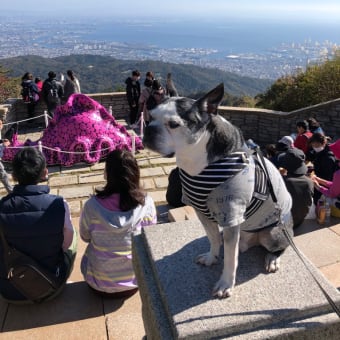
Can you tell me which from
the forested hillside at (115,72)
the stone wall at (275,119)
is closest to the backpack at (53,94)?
the stone wall at (275,119)

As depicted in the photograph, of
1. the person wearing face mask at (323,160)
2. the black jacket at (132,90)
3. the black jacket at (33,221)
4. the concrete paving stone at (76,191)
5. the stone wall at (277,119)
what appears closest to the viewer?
the black jacket at (33,221)

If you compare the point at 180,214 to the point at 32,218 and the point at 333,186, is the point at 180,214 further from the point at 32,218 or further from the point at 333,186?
the point at 32,218

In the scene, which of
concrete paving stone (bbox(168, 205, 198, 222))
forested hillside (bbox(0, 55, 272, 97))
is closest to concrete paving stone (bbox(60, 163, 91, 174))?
concrete paving stone (bbox(168, 205, 198, 222))

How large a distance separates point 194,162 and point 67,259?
227cm

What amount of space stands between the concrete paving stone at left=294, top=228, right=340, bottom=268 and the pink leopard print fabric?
594cm

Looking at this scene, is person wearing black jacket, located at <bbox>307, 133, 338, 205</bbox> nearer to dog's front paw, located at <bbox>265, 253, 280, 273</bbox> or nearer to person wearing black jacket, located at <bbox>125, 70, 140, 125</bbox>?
dog's front paw, located at <bbox>265, 253, 280, 273</bbox>

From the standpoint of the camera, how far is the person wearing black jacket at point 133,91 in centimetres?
1206

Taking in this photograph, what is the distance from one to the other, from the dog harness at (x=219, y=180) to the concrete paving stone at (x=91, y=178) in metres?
6.21

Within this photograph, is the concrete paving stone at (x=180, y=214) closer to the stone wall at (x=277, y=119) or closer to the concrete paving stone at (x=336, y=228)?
the concrete paving stone at (x=336, y=228)

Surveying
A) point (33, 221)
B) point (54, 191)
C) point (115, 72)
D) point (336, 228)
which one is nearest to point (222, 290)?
point (33, 221)

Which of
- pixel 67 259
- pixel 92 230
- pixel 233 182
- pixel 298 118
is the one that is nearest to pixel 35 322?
pixel 67 259

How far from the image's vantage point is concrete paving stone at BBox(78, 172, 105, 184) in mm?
8234

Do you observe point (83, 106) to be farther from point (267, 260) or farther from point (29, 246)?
point (267, 260)

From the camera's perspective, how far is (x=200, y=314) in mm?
2090
